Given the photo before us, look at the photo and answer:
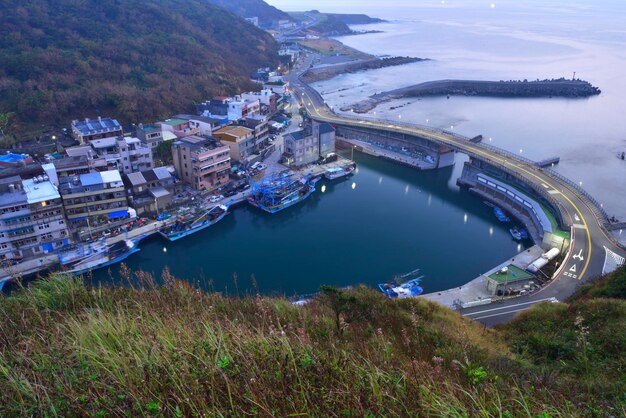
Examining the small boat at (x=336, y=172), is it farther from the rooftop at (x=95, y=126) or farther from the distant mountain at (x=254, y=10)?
the distant mountain at (x=254, y=10)

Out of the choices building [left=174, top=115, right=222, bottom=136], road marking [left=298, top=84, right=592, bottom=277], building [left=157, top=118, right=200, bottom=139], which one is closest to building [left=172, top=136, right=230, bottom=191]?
building [left=157, top=118, right=200, bottom=139]

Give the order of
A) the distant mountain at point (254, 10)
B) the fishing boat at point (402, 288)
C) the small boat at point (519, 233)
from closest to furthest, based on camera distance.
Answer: the fishing boat at point (402, 288)
the small boat at point (519, 233)
the distant mountain at point (254, 10)

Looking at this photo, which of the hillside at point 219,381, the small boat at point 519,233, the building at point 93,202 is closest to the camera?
the hillside at point 219,381

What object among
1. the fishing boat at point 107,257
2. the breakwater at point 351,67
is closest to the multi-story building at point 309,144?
the fishing boat at point 107,257

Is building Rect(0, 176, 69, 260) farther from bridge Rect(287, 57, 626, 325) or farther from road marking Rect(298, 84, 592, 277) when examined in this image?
road marking Rect(298, 84, 592, 277)

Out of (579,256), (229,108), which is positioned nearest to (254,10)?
(229,108)
